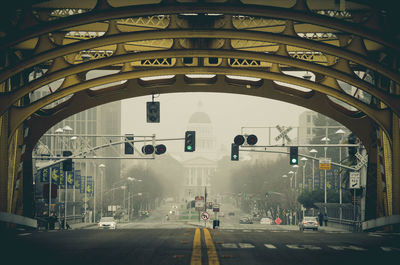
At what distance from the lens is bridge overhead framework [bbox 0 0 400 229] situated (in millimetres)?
22891

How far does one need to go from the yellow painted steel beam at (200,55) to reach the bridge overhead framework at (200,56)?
0.15 ft

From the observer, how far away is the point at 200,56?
29.0 m

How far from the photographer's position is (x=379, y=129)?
35.8m

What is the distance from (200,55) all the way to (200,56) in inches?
2.8

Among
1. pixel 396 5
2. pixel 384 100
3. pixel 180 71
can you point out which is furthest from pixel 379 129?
pixel 396 5

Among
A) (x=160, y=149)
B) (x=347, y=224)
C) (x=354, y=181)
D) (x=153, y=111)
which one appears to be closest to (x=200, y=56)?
(x=153, y=111)

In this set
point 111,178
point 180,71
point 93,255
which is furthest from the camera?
point 111,178

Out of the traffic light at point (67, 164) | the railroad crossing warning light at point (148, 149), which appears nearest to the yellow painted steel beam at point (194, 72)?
the railroad crossing warning light at point (148, 149)

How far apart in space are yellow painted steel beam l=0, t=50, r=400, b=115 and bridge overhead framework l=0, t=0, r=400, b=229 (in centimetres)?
4

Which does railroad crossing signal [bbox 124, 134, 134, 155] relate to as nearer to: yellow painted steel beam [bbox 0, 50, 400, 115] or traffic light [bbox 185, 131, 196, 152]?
traffic light [bbox 185, 131, 196, 152]

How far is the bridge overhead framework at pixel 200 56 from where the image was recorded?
75.1ft

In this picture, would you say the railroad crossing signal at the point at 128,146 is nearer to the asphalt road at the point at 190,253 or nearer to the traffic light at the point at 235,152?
the traffic light at the point at 235,152

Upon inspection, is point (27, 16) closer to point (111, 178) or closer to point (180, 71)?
point (180, 71)

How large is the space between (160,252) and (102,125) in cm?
15473
